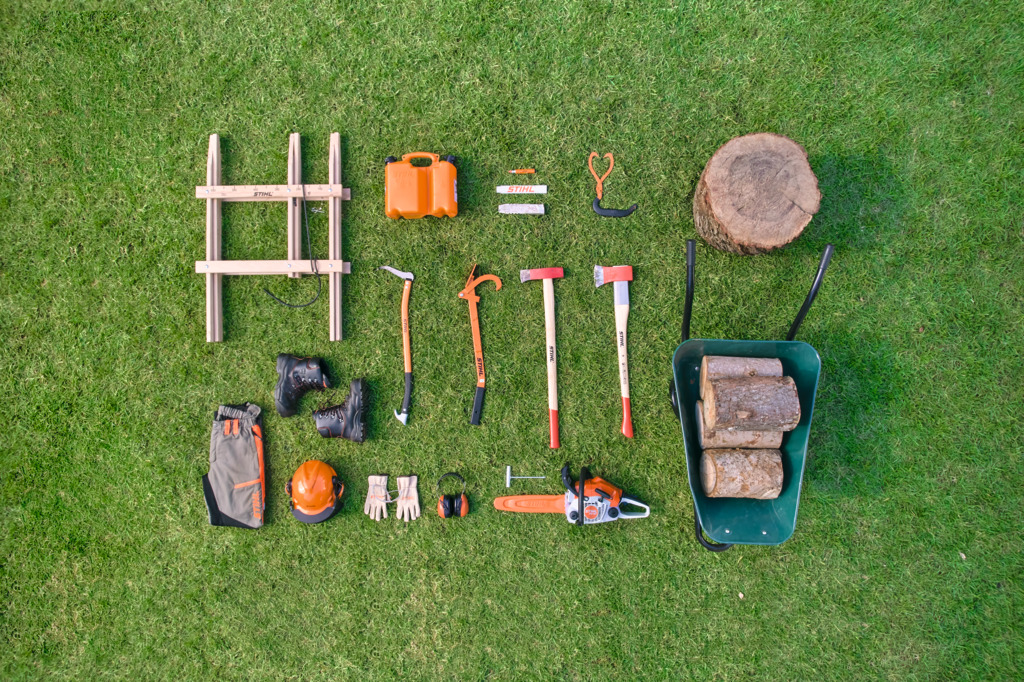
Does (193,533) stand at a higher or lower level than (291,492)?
lower

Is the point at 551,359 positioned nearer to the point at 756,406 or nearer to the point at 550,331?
the point at 550,331

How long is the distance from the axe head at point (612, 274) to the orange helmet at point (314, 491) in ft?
7.64

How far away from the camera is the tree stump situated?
9.46 feet

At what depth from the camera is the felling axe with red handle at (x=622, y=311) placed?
11.4 ft

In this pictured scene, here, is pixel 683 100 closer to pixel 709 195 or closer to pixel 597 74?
pixel 597 74

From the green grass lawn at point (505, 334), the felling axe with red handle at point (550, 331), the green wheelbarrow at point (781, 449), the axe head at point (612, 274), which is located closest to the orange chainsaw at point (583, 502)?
the green grass lawn at point (505, 334)

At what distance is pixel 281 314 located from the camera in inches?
143

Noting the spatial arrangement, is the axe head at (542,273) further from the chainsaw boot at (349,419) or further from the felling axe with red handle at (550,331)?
the chainsaw boot at (349,419)

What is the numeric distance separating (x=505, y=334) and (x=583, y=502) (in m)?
1.27

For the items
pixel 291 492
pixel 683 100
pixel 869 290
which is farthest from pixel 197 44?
pixel 869 290

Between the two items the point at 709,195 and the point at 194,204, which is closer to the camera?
the point at 709,195

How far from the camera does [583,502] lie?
3264mm

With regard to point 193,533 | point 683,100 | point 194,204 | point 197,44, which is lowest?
point 193,533

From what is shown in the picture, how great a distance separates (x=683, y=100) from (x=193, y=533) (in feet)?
15.6
